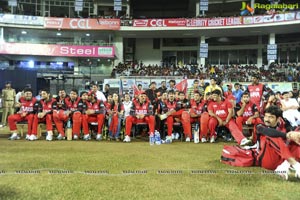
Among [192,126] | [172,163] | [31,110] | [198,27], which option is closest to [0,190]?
[172,163]

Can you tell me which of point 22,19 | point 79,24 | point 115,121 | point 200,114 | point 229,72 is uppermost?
point 22,19

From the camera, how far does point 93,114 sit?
928cm

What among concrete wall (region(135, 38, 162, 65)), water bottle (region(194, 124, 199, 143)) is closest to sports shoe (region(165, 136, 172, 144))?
water bottle (region(194, 124, 199, 143))

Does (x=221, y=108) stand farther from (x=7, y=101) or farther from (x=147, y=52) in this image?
(x=147, y=52)

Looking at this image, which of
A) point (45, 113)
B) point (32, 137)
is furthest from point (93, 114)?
point (32, 137)

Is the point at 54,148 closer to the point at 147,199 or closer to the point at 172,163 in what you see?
the point at 172,163

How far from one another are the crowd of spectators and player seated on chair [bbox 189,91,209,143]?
1675cm

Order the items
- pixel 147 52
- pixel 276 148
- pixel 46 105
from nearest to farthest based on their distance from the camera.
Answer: pixel 276 148, pixel 46 105, pixel 147 52

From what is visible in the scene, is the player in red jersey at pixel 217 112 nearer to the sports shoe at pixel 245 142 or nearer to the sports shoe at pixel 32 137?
the sports shoe at pixel 245 142

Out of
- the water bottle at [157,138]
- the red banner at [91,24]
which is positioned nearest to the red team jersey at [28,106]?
the water bottle at [157,138]

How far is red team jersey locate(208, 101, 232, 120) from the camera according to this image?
899cm

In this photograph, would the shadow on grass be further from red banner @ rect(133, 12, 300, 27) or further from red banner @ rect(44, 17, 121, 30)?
red banner @ rect(44, 17, 121, 30)

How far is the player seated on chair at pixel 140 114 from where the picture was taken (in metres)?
9.02

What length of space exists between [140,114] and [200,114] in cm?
165
